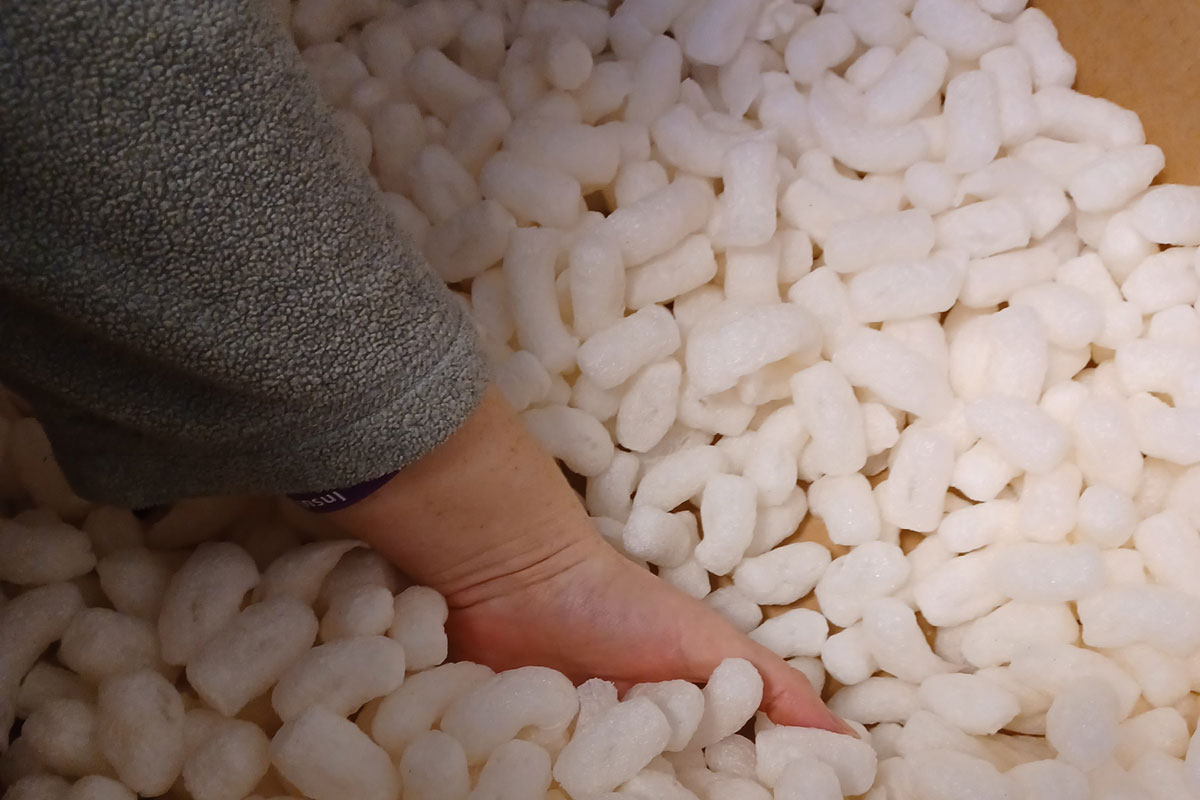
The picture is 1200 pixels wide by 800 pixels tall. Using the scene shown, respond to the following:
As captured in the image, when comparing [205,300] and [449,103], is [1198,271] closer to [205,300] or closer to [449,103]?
[449,103]

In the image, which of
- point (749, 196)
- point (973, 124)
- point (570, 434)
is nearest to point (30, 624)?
point (570, 434)

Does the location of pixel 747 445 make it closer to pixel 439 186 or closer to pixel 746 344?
pixel 746 344

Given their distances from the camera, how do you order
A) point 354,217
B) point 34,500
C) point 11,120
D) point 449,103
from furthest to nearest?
point 449,103 < point 34,500 < point 354,217 < point 11,120

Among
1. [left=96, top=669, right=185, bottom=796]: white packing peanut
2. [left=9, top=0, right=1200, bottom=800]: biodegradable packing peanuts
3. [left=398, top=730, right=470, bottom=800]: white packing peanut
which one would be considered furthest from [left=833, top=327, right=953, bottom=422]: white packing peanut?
[left=96, top=669, right=185, bottom=796]: white packing peanut

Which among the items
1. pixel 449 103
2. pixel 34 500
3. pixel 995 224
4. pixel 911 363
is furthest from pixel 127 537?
pixel 995 224

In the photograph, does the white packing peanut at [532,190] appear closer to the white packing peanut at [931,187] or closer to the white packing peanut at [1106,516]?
the white packing peanut at [931,187]

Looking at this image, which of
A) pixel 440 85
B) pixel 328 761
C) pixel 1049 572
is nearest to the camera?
pixel 328 761

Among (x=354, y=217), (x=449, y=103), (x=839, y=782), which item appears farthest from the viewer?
(x=449, y=103)

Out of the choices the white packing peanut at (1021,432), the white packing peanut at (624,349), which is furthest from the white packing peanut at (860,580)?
the white packing peanut at (624,349)
